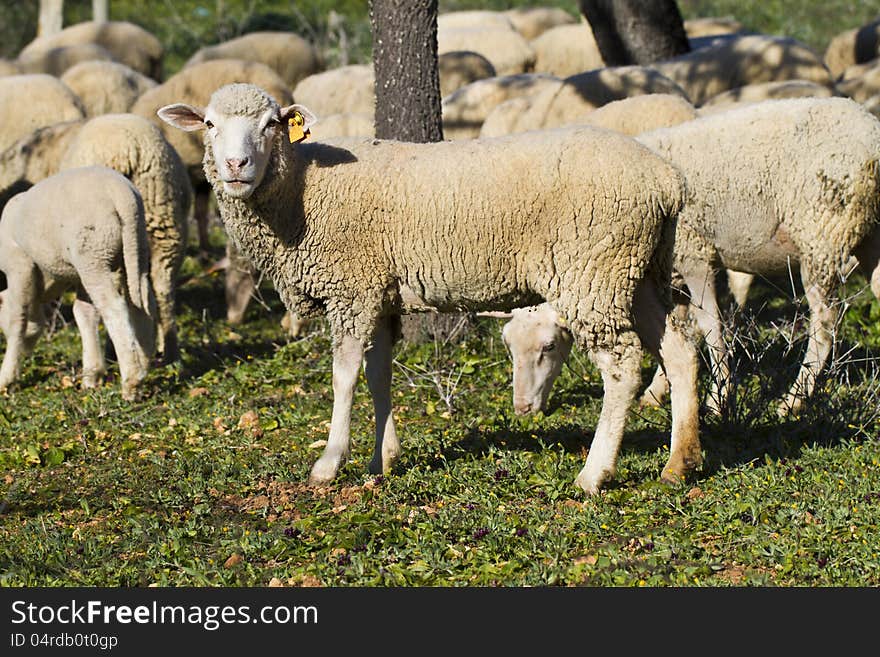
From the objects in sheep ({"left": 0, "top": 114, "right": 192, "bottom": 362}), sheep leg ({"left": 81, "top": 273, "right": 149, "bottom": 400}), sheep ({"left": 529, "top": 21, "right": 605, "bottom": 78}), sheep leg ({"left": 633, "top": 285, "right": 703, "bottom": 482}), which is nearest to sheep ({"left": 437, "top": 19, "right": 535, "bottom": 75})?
sheep ({"left": 529, "top": 21, "right": 605, "bottom": 78})

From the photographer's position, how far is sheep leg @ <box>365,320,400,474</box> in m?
6.11

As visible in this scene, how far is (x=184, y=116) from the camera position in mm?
6004

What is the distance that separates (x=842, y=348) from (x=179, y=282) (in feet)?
17.6

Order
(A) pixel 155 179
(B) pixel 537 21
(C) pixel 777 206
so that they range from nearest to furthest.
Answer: (C) pixel 777 206
(A) pixel 155 179
(B) pixel 537 21

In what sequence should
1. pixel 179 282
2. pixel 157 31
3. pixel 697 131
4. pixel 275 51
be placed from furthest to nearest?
pixel 157 31 → pixel 275 51 → pixel 179 282 → pixel 697 131

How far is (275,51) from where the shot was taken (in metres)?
17.8

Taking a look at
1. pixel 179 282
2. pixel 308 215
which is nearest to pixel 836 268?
pixel 308 215

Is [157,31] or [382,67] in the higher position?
[382,67]

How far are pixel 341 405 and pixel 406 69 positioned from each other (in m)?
3.29

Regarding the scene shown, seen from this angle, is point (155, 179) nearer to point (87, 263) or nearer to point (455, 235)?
point (87, 263)

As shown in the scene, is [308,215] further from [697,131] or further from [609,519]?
[697,131]

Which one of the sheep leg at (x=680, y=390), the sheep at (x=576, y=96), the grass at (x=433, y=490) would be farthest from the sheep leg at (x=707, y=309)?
the sheep at (x=576, y=96)

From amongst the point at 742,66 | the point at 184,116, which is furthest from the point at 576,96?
the point at 184,116

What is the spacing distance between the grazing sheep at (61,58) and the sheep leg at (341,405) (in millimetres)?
12835
